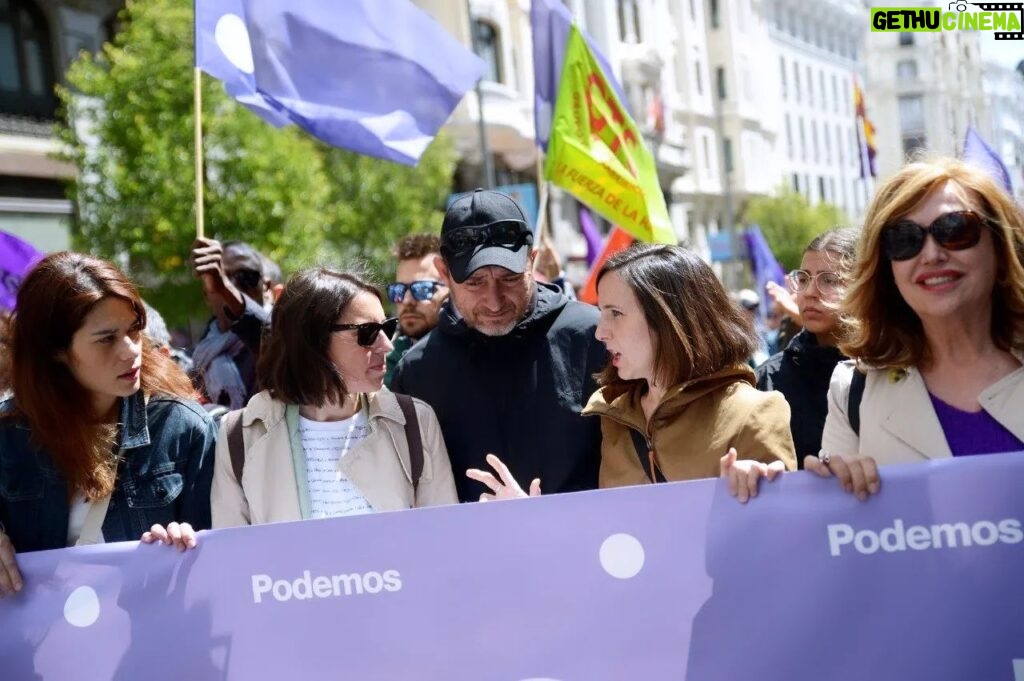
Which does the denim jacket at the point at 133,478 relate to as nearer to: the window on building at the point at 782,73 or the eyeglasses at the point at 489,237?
the eyeglasses at the point at 489,237

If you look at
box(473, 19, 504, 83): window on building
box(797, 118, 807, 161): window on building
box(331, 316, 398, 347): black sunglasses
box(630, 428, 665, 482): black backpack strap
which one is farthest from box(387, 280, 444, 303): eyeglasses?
box(797, 118, 807, 161): window on building

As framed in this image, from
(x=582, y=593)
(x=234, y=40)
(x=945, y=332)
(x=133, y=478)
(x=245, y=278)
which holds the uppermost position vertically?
(x=234, y=40)

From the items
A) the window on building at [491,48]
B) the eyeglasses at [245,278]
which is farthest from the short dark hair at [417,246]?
the window on building at [491,48]

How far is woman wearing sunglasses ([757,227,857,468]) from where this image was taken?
13.9 feet

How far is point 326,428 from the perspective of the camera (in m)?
3.53

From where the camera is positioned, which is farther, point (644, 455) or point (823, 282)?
point (823, 282)

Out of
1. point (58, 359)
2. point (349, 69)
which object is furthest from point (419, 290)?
point (58, 359)

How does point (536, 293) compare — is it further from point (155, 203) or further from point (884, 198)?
point (155, 203)

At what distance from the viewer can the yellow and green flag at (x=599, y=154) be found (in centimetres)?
733

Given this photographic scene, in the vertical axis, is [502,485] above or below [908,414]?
below

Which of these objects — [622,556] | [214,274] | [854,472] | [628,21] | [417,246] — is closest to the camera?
[854,472]

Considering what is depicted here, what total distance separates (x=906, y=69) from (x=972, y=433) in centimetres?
8722

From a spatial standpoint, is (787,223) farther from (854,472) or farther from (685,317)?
(854,472)

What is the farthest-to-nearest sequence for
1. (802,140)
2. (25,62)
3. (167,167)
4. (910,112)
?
(910,112) → (802,140) → (25,62) → (167,167)
